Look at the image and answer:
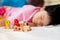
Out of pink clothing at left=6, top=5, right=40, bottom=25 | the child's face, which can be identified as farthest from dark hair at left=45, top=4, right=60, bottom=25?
pink clothing at left=6, top=5, right=40, bottom=25

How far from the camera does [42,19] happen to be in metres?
1.13

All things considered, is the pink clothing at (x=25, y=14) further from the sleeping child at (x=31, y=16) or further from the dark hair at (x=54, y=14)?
the dark hair at (x=54, y=14)

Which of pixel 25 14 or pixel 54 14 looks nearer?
pixel 54 14

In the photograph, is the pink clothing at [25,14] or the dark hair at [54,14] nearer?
the dark hair at [54,14]

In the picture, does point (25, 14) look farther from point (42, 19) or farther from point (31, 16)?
point (42, 19)

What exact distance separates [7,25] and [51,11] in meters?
0.33

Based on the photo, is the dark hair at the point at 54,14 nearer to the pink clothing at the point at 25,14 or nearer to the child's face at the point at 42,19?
the child's face at the point at 42,19

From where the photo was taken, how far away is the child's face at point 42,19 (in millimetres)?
1125

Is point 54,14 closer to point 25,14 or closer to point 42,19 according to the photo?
point 42,19

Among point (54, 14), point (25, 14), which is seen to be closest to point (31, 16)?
point (25, 14)

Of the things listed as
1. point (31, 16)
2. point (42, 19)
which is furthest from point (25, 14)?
point (42, 19)

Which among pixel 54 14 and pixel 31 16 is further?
pixel 31 16

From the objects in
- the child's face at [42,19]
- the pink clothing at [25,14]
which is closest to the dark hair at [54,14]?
the child's face at [42,19]

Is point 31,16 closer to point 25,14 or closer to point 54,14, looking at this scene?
point 25,14
